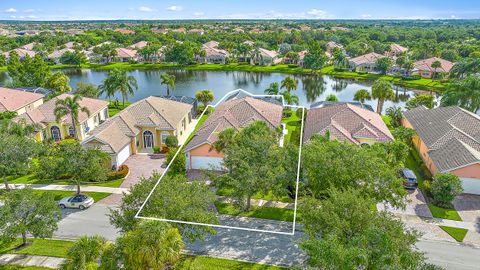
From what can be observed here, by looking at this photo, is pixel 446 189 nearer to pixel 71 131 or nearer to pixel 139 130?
pixel 139 130

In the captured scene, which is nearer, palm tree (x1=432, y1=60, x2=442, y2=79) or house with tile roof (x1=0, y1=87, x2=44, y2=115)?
house with tile roof (x1=0, y1=87, x2=44, y2=115)

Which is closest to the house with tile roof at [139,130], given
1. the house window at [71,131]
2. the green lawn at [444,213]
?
the house window at [71,131]

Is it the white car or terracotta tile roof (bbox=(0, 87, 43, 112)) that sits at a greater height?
terracotta tile roof (bbox=(0, 87, 43, 112))

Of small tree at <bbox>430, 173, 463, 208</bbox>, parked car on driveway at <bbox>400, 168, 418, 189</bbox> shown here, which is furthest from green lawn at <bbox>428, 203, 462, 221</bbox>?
parked car on driveway at <bbox>400, 168, 418, 189</bbox>

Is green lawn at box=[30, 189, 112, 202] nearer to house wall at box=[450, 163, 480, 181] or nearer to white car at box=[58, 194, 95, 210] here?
white car at box=[58, 194, 95, 210]

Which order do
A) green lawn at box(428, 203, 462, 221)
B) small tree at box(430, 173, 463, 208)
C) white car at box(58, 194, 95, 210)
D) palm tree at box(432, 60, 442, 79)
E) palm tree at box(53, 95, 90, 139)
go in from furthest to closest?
1. palm tree at box(432, 60, 442, 79)
2. palm tree at box(53, 95, 90, 139)
3. small tree at box(430, 173, 463, 208)
4. white car at box(58, 194, 95, 210)
5. green lawn at box(428, 203, 462, 221)

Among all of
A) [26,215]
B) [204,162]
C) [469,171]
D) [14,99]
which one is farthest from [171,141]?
[469,171]
